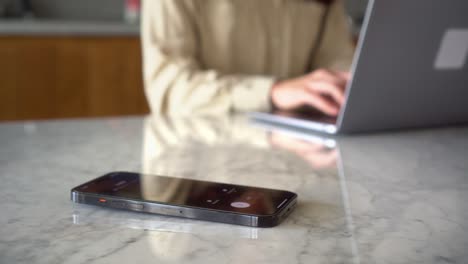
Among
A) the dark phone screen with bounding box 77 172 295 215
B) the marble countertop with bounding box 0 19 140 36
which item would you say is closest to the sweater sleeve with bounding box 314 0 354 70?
the dark phone screen with bounding box 77 172 295 215

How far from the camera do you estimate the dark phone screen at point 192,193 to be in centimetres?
54

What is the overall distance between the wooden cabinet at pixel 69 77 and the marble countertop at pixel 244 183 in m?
1.55

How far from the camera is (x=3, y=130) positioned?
0.95m

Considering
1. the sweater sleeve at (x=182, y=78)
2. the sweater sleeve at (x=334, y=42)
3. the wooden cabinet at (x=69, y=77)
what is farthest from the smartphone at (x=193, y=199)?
the wooden cabinet at (x=69, y=77)

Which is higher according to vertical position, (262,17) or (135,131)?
(262,17)

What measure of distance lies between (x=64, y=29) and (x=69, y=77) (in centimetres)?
19

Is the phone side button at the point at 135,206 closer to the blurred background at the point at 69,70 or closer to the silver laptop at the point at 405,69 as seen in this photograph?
the silver laptop at the point at 405,69

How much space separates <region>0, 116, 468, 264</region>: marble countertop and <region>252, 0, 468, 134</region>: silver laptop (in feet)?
0.11

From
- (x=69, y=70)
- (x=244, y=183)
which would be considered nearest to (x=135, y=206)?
(x=244, y=183)

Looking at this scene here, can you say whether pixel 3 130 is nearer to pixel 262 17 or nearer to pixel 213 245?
pixel 213 245

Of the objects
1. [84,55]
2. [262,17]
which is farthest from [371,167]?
[84,55]

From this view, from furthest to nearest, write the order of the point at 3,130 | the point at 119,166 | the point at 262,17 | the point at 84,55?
the point at 84,55, the point at 262,17, the point at 3,130, the point at 119,166

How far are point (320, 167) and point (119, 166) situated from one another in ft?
0.78

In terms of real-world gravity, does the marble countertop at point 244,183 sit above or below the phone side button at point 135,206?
below
